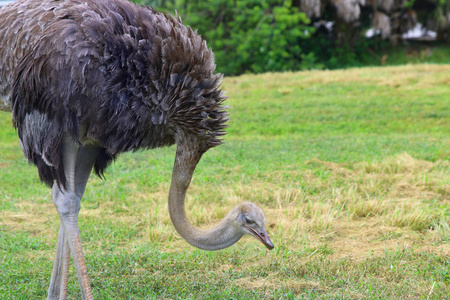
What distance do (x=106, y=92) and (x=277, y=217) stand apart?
2804 millimetres

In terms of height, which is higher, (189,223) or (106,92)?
(106,92)

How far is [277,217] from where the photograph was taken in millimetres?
6023

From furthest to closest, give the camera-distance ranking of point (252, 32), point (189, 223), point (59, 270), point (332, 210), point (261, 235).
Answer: point (252, 32), point (332, 210), point (59, 270), point (189, 223), point (261, 235)

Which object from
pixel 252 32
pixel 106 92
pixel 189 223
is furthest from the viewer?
pixel 252 32

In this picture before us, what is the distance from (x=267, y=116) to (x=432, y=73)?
17.8ft

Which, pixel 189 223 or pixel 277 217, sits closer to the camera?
pixel 189 223

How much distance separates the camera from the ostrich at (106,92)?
A: 3.84 metres

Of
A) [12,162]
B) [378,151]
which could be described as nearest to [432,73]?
[378,151]

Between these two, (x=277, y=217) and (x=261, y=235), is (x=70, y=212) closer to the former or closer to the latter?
(x=261, y=235)

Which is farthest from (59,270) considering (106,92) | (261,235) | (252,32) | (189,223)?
(252,32)

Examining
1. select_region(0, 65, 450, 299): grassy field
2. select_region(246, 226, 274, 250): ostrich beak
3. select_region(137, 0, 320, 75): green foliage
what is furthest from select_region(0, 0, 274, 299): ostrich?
select_region(137, 0, 320, 75): green foliage

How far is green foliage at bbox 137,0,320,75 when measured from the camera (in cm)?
1986

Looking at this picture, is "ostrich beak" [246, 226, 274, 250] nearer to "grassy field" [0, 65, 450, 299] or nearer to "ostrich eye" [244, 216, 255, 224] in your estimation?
"ostrich eye" [244, 216, 255, 224]

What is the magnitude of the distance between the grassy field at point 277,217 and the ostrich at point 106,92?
82cm
